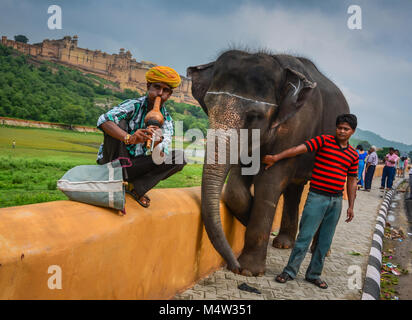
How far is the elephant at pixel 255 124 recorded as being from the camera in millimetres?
3682

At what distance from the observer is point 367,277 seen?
4.53 metres

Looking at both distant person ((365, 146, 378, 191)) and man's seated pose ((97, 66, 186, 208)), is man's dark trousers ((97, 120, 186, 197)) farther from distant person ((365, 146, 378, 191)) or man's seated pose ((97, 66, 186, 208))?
distant person ((365, 146, 378, 191))

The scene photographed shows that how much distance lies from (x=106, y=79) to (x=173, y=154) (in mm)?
104210

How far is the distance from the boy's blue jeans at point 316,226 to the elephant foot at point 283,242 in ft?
4.37

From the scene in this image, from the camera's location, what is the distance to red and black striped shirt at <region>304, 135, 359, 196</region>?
12.5 ft

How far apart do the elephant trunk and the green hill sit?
926 inches

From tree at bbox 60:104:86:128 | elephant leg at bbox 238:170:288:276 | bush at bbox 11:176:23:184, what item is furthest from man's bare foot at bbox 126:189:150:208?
tree at bbox 60:104:86:128

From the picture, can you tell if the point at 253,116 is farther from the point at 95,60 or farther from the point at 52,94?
the point at 95,60

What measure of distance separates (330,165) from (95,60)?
10660cm

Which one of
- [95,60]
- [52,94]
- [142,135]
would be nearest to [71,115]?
[52,94]

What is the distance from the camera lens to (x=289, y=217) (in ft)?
18.1
